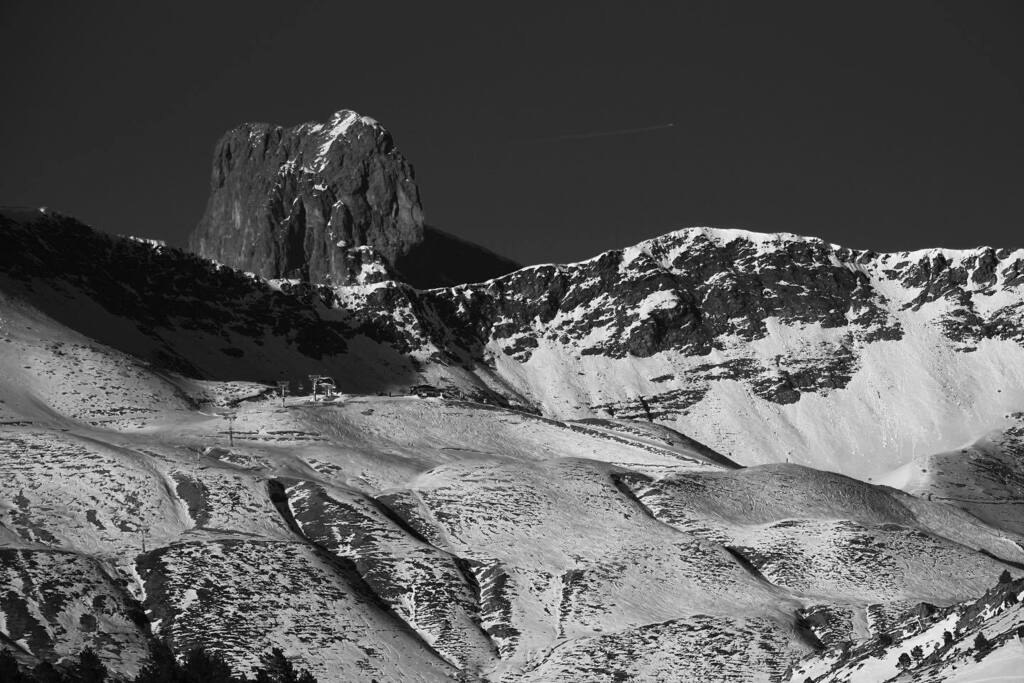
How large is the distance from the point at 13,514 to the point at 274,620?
27446 millimetres

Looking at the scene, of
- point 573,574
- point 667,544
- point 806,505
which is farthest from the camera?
point 806,505

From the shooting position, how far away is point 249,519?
151 m

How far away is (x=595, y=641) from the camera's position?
427ft

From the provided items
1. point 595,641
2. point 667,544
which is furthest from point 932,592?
point 595,641

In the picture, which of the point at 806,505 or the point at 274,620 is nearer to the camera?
the point at 274,620

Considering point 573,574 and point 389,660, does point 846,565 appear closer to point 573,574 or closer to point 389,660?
point 573,574

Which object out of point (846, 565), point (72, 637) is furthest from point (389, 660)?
point (846, 565)

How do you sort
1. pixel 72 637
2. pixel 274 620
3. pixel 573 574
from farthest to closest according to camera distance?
pixel 573 574 < pixel 274 620 < pixel 72 637

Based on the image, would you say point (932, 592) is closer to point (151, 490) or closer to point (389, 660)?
point (389, 660)

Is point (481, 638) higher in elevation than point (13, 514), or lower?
lower

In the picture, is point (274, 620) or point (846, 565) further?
point (846, 565)

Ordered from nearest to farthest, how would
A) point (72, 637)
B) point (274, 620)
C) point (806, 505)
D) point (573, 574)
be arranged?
point (72, 637) → point (274, 620) → point (573, 574) → point (806, 505)

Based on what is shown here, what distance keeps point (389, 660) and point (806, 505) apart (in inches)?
2490

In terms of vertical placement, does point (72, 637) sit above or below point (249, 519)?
below
